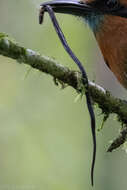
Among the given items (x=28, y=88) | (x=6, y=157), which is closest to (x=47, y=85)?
(x=28, y=88)

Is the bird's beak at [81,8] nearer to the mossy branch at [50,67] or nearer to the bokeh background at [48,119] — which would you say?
the mossy branch at [50,67]

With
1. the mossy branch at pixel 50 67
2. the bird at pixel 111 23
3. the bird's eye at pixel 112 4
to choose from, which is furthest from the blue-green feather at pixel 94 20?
the mossy branch at pixel 50 67

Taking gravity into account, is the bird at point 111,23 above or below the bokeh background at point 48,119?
above

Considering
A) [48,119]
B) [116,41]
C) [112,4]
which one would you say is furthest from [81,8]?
[48,119]

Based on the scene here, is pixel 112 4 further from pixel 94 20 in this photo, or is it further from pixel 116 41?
pixel 116 41

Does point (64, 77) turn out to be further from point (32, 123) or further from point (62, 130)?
point (62, 130)

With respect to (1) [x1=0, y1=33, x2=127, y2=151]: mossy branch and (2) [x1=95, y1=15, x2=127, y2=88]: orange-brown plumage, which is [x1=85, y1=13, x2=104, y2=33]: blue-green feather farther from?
(1) [x1=0, y1=33, x2=127, y2=151]: mossy branch

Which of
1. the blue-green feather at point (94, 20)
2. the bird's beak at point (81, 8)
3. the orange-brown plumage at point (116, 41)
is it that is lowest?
the orange-brown plumage at point (116, 41)
